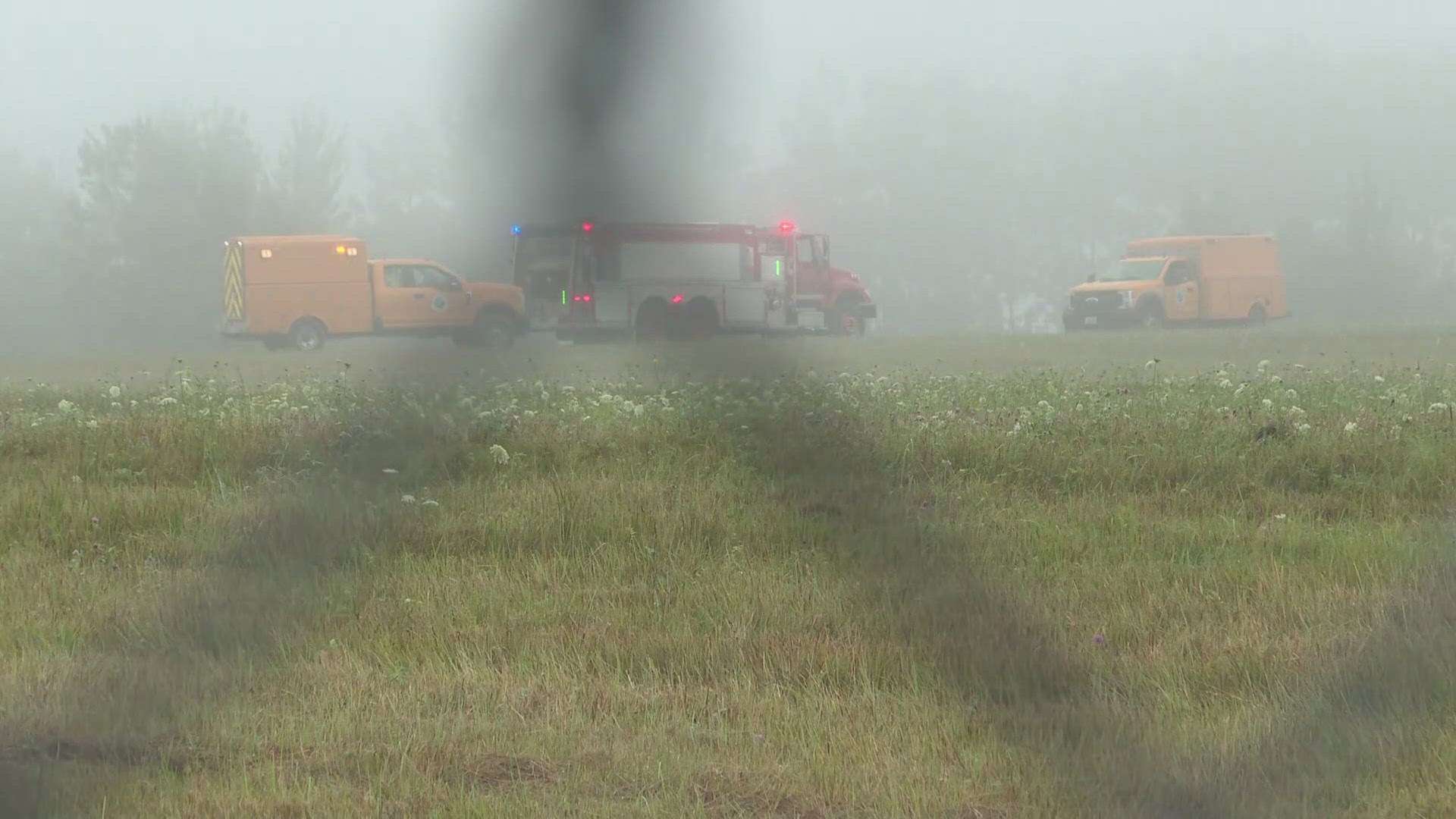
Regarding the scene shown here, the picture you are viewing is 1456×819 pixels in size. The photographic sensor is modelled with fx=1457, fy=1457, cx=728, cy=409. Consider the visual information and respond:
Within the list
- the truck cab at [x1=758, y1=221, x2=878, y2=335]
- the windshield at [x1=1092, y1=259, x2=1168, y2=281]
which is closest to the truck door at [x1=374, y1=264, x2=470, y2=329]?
the truck cab at [x1=758, y1=221, x2=878, y2=335]

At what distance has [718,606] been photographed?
4078mm

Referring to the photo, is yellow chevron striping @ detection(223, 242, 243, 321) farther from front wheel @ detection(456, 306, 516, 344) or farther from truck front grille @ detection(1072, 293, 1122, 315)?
truck front grille @ detection(1072, 293, 1122, 315)

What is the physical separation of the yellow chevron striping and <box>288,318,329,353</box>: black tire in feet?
2.47

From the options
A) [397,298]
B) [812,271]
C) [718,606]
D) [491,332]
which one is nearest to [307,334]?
[812,271]

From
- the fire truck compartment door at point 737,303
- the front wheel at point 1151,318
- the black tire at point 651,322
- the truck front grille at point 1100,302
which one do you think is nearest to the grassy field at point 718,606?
the fire truck compartment door at point 737,303

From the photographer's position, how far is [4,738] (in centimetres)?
283

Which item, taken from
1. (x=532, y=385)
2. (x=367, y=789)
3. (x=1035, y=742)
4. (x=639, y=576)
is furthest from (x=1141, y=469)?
(x=367, y=789)

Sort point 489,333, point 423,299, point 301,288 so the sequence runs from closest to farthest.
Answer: point 489,333
point 423,299
point 301,288

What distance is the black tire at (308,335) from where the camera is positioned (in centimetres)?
1864

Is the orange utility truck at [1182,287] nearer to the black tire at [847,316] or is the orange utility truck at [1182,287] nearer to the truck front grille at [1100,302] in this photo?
the truck front grille at [1100,302]

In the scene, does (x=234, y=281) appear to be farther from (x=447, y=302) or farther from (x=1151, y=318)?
(x=1151, y=318)

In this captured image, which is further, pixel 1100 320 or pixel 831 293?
pixel 1100 320

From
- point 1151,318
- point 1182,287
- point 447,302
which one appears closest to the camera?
point 447,302

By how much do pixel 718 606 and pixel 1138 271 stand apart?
75.7ft
